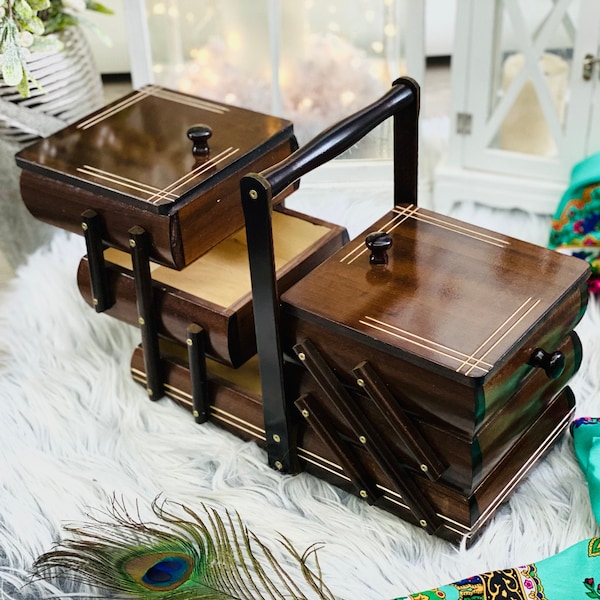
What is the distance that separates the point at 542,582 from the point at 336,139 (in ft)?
1.98

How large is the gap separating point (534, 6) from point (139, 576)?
1246 mm

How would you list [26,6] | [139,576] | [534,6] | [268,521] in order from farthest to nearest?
[534,6], [26,6], [268,521], [139,576]

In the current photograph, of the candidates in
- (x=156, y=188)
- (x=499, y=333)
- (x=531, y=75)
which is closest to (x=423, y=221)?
(x=499, y=333)

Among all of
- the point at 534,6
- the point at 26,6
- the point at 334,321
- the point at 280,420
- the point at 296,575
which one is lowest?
the point at 296,575

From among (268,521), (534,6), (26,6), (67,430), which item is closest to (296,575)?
(268,521)

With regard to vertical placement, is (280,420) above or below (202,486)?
above

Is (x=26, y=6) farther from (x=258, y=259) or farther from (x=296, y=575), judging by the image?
(x=296, y=575)

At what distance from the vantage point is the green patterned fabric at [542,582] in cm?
116

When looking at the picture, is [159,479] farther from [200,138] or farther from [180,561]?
[200,138]

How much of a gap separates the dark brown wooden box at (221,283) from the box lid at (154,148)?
0.46ft

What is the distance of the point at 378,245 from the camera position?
1.25 m

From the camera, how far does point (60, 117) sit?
1.84 metres

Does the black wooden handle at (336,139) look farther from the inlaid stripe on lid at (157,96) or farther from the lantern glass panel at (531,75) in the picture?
the lantern glass panel at (531,75)

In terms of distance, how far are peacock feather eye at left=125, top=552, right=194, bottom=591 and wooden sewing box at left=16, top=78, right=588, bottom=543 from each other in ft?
0.77
